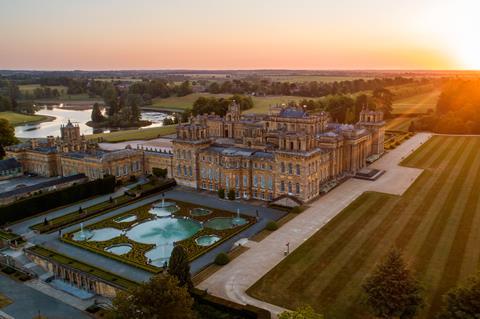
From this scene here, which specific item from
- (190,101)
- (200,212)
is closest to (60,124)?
(190,101)

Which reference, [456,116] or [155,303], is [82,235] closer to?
[155,303]

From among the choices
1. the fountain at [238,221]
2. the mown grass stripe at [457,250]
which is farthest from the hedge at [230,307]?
the fountain at [238,221]

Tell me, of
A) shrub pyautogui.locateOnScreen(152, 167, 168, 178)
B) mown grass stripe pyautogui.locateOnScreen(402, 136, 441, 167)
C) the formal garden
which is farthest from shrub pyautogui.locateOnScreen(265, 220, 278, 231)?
mown grass stripe pyautogui.locateOnScreen(402, 136, 441, 167)

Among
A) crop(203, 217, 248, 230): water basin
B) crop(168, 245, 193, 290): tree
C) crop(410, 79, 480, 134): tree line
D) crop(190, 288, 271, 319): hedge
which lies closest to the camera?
crop(190, 288, 271, 319): hedge

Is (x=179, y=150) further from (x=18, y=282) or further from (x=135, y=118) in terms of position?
(x=135, y=118)

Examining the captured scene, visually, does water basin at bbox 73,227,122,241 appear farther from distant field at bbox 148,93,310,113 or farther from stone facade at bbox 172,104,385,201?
distant field at bbox 148,93,310,113
